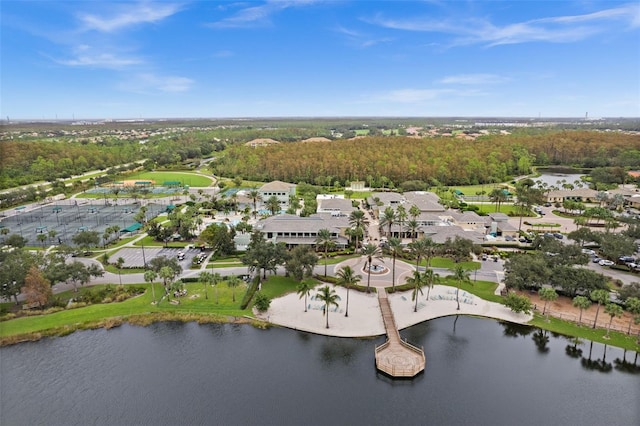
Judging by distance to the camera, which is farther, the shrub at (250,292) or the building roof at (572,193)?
the building roof at (572,193)

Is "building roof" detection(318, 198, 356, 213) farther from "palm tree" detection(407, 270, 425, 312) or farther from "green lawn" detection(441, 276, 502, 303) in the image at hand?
"palm tree" detection(407, 270, 425, 312)

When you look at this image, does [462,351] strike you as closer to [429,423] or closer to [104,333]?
[429,423]

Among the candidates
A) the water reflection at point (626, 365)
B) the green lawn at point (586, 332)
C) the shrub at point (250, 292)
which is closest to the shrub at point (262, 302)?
the shrub at point (250, 292)

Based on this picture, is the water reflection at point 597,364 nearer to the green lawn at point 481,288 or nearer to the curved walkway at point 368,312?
the curved walkway at point 368,312

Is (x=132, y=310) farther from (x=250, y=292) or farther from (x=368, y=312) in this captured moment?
(x=368, y=312)

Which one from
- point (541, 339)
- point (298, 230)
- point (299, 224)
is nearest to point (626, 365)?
point (541, 339)

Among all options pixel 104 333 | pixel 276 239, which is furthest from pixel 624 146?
pixel 104 333

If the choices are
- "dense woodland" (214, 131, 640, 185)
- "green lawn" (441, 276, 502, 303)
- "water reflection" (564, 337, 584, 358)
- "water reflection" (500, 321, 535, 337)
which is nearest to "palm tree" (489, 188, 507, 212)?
"dense woodland" (214, 131, 640, 185)
